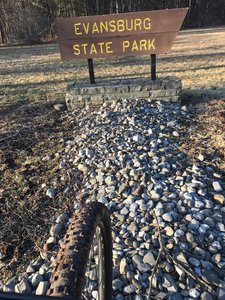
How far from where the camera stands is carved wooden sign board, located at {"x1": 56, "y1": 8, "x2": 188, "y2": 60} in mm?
5758

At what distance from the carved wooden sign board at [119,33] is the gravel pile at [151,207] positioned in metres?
Result: 1.63

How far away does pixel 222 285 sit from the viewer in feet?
7.57

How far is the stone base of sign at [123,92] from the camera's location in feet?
19.9

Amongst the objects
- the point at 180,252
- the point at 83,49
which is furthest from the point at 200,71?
the point at 180,252

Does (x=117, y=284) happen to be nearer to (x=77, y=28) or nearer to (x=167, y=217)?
(x=167, y=217)

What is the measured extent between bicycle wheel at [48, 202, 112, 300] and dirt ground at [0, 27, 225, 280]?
120 centimetres

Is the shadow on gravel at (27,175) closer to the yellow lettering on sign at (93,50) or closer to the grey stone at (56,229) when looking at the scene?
the grey stone at (56,229)

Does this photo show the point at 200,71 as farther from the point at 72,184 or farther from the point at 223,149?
the point at 72,184

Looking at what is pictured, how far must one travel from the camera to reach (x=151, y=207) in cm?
308

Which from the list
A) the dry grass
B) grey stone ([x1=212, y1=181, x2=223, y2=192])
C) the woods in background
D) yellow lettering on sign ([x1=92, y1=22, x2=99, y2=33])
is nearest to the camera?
grey stone ([x1=212, y1=181, x2=223, y2=192])

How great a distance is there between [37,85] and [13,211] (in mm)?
5434

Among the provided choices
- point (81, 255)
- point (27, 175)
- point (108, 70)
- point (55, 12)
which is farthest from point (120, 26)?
point (55, 12)

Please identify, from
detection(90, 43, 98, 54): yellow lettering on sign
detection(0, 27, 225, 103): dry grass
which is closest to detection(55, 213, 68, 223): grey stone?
detection(90, 43, 98, 54): yellow lettering on sign

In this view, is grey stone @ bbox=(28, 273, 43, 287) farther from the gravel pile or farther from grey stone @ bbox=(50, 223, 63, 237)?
grey stone @ bbox=(50, 223, 63, 237)
